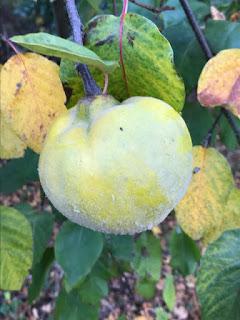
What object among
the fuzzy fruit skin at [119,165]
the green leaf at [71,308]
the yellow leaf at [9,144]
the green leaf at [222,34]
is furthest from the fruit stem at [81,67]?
the green leaf at [71,308]

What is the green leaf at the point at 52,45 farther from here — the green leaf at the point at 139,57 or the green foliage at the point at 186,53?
the green foliage at the point at 186,53

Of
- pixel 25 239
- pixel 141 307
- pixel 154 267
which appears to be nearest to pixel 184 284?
pixel 141 307

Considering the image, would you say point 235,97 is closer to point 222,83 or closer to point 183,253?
point 222,83

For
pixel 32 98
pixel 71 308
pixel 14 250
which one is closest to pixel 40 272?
pixel 71 308

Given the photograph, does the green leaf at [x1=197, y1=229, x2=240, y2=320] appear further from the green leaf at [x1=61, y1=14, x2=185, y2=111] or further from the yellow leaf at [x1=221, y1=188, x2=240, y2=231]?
the green leaf at [x1=61, y1=14, x2=185, y2=111]

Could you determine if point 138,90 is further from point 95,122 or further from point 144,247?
point 144,247

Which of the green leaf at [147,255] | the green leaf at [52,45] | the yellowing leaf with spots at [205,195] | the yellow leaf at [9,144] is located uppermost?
the green leaf at [52,45]
